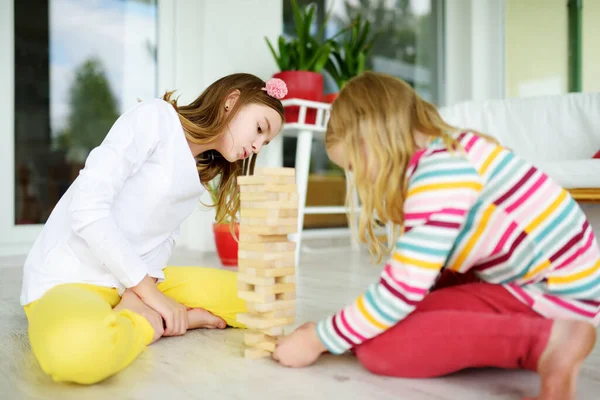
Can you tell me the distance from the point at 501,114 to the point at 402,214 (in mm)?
1641

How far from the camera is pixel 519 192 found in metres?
0.73

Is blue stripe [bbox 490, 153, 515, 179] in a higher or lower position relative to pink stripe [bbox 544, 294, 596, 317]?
higher

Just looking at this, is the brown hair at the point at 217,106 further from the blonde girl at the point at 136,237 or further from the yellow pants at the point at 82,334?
the yellow pants at the point at 82,334

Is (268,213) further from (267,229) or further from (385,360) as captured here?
(385,360)

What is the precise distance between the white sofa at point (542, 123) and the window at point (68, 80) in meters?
1.39

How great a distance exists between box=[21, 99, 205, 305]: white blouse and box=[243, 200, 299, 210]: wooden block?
0.24m

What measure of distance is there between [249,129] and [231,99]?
0.07 m

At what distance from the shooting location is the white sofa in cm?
205

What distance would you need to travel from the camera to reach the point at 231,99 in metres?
1.10

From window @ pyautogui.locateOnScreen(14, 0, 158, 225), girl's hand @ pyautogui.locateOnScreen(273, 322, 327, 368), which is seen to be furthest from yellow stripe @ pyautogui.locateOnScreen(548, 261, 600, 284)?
window @ pyautogui.locateOnScreen(14, 0, 158, 225)

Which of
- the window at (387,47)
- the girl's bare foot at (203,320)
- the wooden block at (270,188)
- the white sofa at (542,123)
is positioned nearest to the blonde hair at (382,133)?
the wooden block at (270,188)

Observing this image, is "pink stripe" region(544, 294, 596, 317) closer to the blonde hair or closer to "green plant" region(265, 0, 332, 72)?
the blonde hair

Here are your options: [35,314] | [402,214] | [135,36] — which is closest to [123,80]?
[135,36]

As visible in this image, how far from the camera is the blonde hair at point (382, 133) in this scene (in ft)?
2.48
